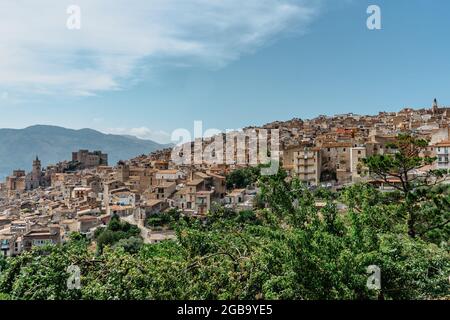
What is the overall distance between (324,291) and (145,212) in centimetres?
2868

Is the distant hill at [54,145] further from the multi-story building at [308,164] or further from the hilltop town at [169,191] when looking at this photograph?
the multi-story building at [308,164]

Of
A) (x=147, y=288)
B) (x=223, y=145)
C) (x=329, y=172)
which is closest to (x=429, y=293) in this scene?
(x=147, y=288)

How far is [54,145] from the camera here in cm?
11981

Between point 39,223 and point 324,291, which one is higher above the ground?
point 324,291

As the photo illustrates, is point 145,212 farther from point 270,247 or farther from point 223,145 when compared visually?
point 270,247

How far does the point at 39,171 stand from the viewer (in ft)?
233

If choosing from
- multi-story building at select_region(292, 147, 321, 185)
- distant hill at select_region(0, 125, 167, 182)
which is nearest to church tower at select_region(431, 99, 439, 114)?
multi-story building at select_region(292, 147, 321, 185)

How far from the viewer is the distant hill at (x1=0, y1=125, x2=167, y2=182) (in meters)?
102

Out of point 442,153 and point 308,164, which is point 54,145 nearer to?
point 308,164

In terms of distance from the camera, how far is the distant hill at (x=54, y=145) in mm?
102131

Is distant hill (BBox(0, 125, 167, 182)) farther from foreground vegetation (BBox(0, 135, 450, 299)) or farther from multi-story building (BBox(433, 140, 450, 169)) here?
foreground vegetation (BBox(0, 135, 450, 299))
